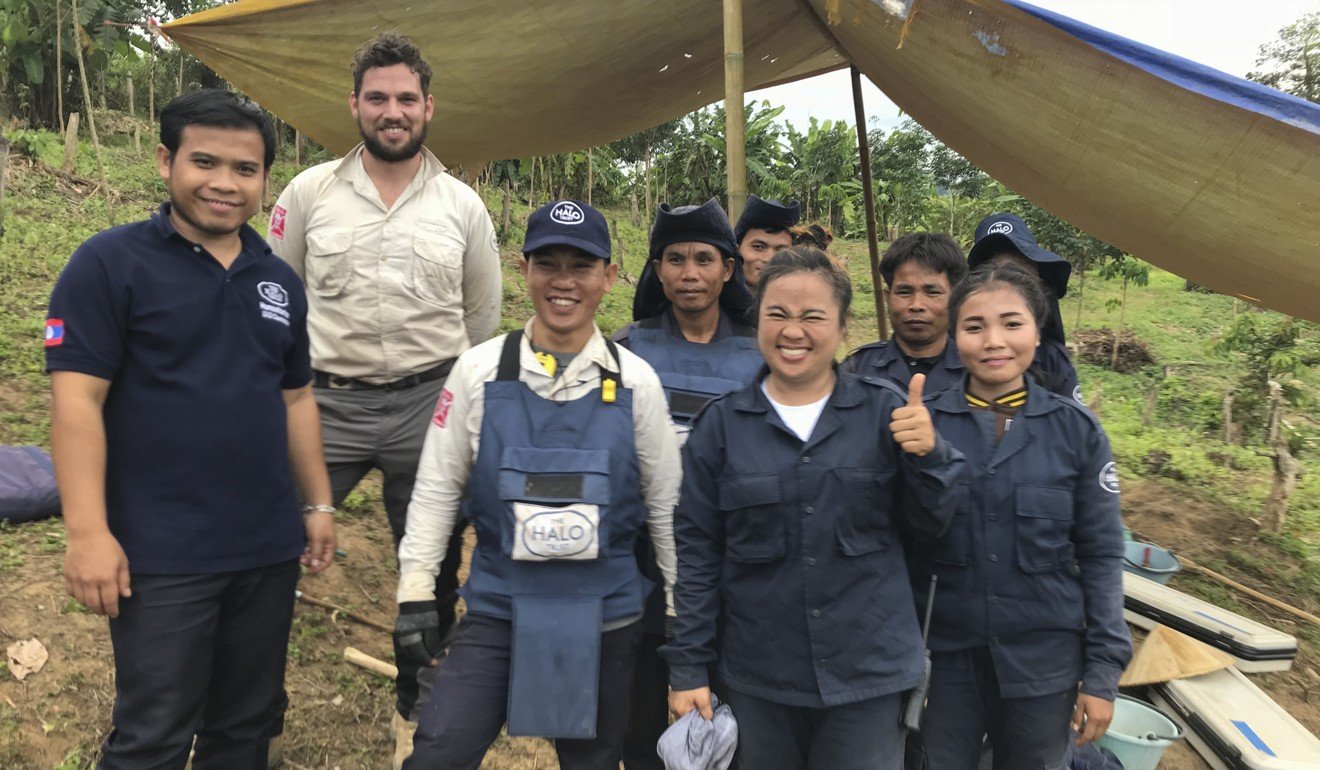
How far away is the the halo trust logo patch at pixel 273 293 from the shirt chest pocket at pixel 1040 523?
1866 mm

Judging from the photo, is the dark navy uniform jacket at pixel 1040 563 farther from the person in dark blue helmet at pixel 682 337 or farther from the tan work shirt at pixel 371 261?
the tan work shirt at pixel 371 261

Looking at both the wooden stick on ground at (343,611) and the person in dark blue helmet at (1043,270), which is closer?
the person in dark blue helmet at (1043,270)

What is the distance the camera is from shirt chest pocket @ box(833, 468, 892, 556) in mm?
1775

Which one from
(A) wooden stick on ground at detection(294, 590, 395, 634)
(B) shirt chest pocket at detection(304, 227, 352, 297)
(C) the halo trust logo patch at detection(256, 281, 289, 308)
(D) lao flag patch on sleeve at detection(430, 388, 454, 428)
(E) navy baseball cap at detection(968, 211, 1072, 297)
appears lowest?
(A) wooden stick on ground at detection(294, 590, 395, 634)

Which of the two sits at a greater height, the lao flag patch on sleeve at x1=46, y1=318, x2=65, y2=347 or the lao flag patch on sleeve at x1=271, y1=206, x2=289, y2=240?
the lao flag patch on sleeve at x1=271, y1=206, x2=289, y2=240

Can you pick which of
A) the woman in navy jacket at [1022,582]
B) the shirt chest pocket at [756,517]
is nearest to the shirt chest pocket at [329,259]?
the shirt chest pocket at [756,517]

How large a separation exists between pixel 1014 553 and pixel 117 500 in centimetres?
207

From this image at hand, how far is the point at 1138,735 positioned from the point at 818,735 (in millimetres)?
1894

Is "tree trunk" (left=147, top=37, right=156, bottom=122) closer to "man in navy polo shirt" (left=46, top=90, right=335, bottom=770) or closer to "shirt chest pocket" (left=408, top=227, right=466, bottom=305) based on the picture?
"shirt chest pocket" (left=408, top=227, right=466, bottom=305)

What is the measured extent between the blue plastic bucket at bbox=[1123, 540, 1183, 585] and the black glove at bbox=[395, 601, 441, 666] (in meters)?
3.84

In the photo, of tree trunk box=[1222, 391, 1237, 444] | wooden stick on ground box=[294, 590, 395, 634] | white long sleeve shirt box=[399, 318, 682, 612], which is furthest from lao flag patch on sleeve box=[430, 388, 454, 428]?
tree trunk box=[1222, 391, 1237, 444]

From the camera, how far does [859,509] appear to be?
70.2 inches

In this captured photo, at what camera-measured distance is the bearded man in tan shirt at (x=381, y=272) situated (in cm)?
243

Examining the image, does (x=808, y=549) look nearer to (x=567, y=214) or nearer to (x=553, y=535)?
(x=553, y=535)
